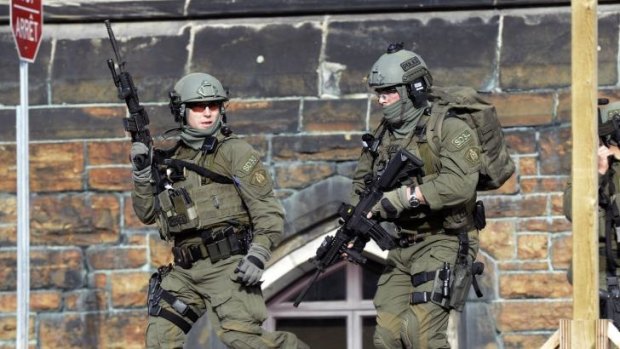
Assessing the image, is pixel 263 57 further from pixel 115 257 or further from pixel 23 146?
pixel 23 146

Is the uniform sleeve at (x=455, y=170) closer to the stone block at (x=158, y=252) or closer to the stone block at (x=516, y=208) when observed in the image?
the stone block at (x=516, y=208)

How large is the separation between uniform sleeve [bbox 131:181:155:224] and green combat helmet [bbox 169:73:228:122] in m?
0.43

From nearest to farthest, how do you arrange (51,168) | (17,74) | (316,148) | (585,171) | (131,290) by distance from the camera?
(585,171) < (316,148) < (131,290) < (51,168) < (17,74)

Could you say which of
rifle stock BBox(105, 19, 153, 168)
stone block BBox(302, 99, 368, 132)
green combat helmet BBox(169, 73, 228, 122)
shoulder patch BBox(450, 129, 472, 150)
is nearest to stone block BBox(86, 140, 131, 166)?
stone block BBox(302, 99, 368, 132)

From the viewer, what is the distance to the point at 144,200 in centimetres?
1027

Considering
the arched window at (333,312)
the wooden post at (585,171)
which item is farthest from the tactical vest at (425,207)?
the arched window at (333,312)

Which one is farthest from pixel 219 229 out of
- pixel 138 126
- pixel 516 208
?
pixel 516 208

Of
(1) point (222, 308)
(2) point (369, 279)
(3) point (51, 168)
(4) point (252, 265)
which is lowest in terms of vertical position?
(1) point (222, 308)

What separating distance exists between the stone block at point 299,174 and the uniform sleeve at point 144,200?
5.78 ft

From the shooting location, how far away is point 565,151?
11.8 m

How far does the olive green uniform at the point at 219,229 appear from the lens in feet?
33.1

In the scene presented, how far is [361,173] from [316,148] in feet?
5.64

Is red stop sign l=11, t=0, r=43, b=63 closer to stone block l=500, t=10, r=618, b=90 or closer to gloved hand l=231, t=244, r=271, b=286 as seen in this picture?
gloved hand l=231, t=244, r=271, b=286

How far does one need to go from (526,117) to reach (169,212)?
2.79 metres
